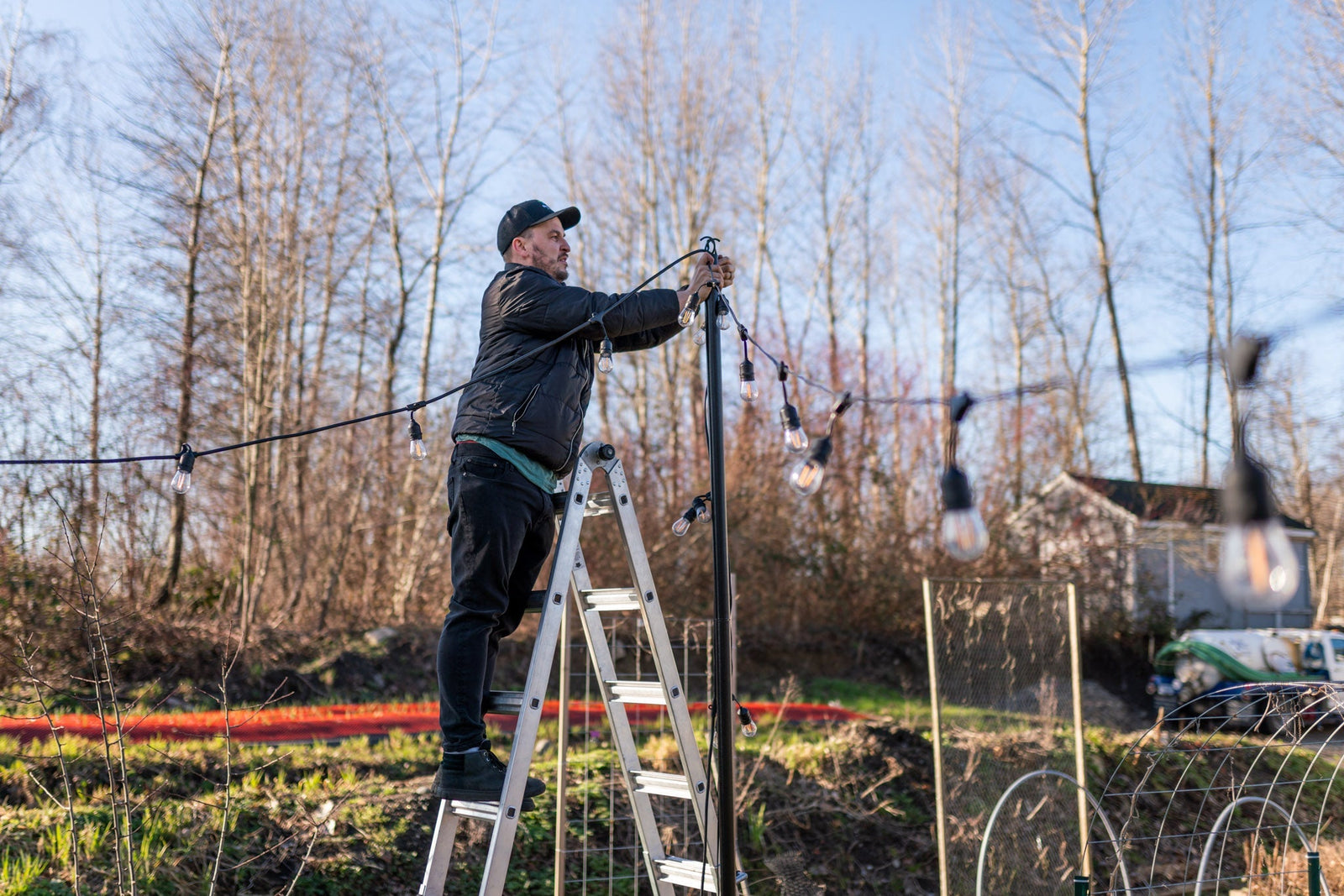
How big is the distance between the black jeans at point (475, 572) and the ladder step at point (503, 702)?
0.06 meters

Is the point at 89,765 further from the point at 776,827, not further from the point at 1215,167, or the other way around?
the point at 1215,167

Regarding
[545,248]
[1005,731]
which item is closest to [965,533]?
[545,248]

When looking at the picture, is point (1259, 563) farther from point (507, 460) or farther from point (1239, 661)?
point (1239, 661)

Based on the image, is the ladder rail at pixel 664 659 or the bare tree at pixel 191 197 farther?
the bare tree at pixel 191 197

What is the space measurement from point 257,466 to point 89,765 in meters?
5.88

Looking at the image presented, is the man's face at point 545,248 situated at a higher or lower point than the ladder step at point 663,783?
higher

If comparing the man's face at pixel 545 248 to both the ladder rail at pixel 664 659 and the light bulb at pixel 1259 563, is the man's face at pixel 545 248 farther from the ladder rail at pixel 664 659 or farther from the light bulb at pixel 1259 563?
the light bulb at pixel 1259 563

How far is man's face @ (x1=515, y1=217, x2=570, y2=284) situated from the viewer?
10.6 feet

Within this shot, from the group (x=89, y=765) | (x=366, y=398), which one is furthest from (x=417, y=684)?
(x=366, y=398)

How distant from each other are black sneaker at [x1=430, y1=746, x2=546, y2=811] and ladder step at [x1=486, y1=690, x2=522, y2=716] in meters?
0.14

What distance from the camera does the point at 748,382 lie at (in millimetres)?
2871

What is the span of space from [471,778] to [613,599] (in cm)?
68

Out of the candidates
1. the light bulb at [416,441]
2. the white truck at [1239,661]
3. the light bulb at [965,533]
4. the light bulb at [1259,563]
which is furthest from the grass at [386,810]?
the white truck at [1239,661]

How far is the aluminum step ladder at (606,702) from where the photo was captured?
269 centimetres
